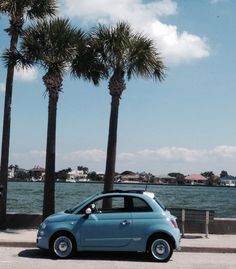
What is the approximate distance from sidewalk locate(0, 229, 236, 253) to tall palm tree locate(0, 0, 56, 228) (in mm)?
1651

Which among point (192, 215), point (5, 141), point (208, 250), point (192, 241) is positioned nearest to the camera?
point (208, 250)

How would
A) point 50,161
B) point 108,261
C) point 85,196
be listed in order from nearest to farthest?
1. point 108,261
2. point 50,161
3. point 85,196

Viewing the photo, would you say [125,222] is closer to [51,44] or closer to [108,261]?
[108,261]

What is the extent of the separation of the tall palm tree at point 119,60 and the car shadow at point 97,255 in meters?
5.12

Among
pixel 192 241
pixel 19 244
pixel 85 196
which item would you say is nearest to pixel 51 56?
pixel 19 244

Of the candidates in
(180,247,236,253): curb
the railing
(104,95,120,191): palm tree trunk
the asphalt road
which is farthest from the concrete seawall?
the asphalt road

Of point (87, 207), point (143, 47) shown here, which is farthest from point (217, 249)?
point (143, 47)

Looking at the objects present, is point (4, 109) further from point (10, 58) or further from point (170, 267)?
point (170, 267)

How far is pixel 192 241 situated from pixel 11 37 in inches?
345

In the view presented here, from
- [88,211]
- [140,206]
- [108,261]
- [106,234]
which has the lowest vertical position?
[108,261]

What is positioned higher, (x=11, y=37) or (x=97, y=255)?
(x=11, y=37)

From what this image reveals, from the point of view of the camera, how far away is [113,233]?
12.4 meters

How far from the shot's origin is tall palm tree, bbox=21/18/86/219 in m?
17.9

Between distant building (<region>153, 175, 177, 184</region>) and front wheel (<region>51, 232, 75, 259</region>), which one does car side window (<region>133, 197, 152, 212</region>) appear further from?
distant building (<region>153, 175, 177, 184</region>)
